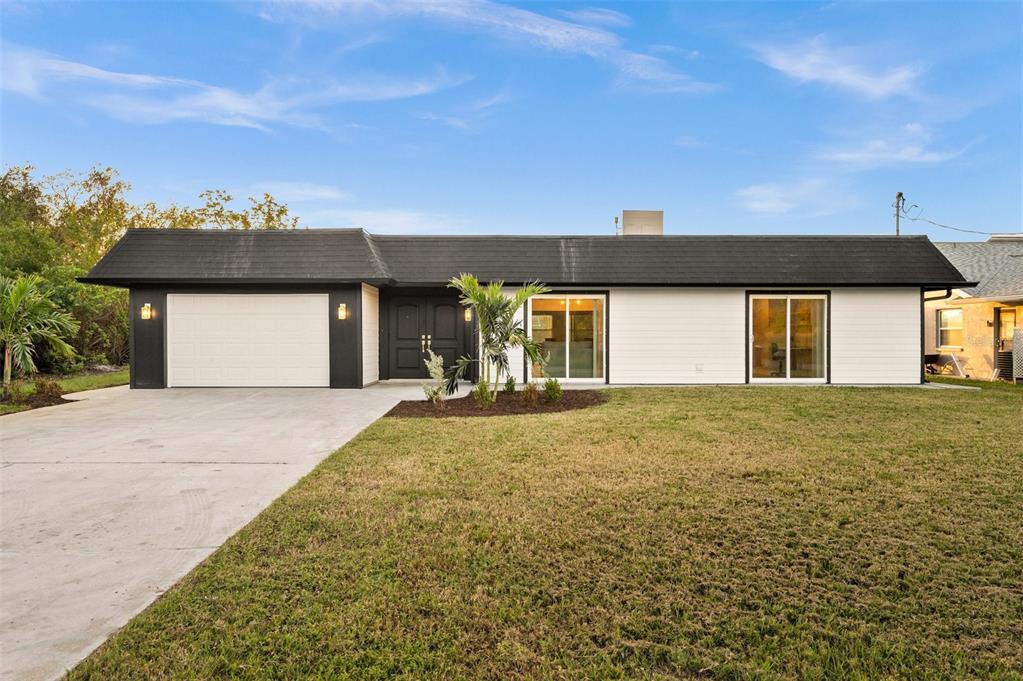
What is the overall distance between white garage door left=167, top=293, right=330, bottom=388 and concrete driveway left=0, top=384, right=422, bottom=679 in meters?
3.13

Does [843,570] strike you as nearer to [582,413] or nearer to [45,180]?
[582,413]

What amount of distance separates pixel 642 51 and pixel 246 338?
13125mm

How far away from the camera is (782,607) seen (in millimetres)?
2408

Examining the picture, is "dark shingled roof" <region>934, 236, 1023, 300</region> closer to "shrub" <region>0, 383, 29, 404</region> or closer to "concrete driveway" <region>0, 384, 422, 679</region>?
"concrete driveway" <region>0, 384, 422, 679</region>

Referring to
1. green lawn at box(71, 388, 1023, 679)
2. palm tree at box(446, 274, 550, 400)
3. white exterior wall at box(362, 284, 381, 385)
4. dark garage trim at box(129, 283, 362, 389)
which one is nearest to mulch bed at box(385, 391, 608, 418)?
palm tree at box(446, 274, 550, 400)

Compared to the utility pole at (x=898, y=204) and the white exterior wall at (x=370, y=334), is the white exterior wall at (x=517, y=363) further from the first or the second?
the utility pole at (x=898, y=204)

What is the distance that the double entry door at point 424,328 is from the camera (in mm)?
13180

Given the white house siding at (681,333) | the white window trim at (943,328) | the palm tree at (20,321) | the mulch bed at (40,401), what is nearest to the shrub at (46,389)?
the mulch bed at (40,401)

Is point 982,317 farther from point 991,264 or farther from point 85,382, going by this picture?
point 85,382

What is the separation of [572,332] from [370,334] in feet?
15.3

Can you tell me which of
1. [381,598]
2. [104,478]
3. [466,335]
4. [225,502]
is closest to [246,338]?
Answer: [466,335]

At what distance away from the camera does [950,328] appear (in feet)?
52.7

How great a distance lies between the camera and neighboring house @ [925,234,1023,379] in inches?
554

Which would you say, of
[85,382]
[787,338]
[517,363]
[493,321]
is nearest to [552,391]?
[493,321]
